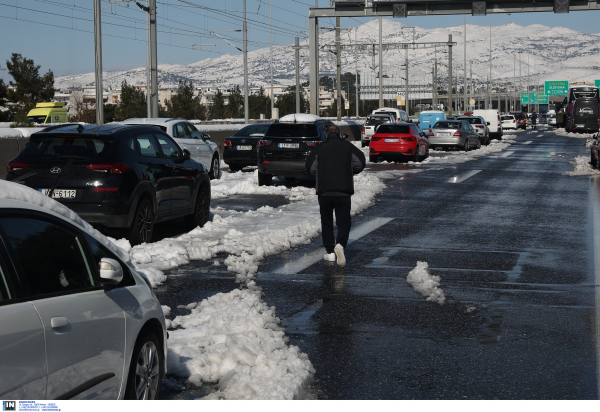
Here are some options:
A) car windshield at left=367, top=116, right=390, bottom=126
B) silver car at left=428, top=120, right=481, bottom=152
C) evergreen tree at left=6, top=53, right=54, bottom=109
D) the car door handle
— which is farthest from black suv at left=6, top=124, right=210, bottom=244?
evergreen tree at left=6, top=53, right=54, bottom=109

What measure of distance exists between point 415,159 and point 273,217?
58.4 ft

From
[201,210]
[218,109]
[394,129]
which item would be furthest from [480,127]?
[218,109]

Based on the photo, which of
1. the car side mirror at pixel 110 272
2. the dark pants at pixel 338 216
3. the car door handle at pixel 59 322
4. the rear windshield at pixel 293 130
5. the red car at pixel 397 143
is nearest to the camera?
the car door handle at pixel 59 322

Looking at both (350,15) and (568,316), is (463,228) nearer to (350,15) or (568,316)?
(568,316)

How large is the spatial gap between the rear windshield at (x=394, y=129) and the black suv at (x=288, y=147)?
10.6 metres

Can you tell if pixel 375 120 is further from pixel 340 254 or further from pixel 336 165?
pixel 340 254

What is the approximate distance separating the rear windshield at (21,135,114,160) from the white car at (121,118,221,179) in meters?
8.42

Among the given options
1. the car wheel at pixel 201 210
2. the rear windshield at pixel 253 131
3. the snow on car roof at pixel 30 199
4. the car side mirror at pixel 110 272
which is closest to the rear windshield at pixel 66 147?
the car wheel at pixel 201 210

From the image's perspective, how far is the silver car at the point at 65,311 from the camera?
3.24 meters

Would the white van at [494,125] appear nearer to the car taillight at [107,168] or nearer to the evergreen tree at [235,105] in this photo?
the car taillight at [107,168]

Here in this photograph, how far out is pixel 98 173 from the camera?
34.6ft

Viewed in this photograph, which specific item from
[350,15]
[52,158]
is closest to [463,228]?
[52,158]

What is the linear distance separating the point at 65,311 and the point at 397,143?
2801 centimetres

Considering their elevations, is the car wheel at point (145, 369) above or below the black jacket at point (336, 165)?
below
